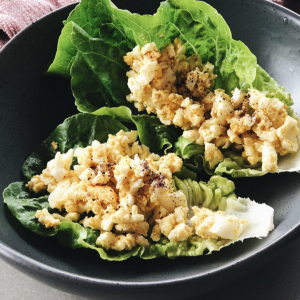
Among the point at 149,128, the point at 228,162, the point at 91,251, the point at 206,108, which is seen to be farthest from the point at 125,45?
the point at 91,251

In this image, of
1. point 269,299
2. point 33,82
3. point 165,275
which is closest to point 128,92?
point 33,82

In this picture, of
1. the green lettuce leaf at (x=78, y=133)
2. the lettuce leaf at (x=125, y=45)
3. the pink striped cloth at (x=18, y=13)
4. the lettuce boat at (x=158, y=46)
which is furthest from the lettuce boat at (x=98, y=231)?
the pink striped cloth at (x=18, y=13)

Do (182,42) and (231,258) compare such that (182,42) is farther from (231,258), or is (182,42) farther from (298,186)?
(231,258)

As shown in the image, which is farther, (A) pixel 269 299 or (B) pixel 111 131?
(B) pixel 111 131

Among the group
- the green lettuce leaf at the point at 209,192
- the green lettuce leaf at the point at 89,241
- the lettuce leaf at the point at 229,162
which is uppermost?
the lettuce leaf at the point at 229,162

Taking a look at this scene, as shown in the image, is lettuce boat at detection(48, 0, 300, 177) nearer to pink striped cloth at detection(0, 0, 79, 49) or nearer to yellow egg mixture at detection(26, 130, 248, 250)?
yellow egg mixture at detection(26, 130, 248, 250)

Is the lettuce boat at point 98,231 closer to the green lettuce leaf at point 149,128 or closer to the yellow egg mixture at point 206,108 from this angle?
the green lettuce leaf at point 149,128

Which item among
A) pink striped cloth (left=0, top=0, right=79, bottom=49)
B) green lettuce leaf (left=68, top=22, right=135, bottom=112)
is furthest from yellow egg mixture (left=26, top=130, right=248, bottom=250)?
pink striped cloth (left=0, top=0, right=79, bottom=49)
